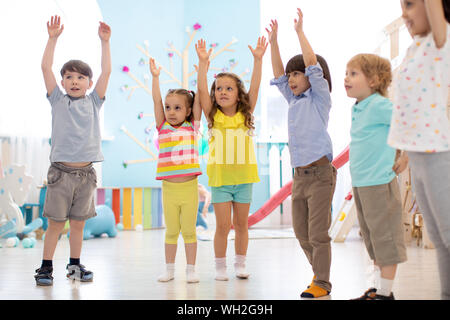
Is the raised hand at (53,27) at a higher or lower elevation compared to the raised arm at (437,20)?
higher

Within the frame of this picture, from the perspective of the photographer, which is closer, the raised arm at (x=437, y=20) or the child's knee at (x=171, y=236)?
the raised arm at (x=437, y=20)

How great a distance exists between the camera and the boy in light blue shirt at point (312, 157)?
1720mm

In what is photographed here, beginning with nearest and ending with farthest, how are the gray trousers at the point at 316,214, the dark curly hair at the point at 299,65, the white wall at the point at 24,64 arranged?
the gray trousers at the point at 316,214
the dark curly hair at the point at 299,65
the white wall at the point at 24,64

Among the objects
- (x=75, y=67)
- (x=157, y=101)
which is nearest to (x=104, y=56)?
(x=75, y=67)

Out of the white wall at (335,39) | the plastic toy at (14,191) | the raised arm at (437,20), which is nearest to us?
the raised arm at (437,20)

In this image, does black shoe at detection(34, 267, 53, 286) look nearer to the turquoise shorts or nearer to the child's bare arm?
the turquoise shorts

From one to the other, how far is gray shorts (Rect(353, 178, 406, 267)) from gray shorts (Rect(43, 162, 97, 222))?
116 centimetres

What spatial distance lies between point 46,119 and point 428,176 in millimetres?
3714

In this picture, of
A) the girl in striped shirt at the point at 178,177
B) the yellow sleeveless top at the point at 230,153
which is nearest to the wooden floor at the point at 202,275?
the girl in striped shirt at the point at 178,177

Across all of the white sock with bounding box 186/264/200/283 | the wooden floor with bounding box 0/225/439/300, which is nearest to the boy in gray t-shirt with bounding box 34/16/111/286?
the wooden floor with bounding box 0/225/439/300

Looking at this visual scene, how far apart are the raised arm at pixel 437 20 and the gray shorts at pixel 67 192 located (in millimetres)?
1425

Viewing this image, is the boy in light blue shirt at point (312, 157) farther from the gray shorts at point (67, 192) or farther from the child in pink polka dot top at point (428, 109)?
the gray shorts at point (67, 192)

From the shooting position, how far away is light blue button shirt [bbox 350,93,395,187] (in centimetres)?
153

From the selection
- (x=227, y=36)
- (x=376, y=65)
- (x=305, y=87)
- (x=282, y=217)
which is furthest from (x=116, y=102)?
(x=376, y=65)
